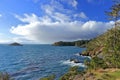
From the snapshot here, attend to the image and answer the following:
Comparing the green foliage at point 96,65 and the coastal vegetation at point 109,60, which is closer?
the coastal vegetation at point 109,60

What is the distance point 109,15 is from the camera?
51125mm

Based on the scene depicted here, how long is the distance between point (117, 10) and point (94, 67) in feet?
56.4

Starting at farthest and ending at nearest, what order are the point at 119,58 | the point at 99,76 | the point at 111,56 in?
1. the point at 111,56
2. the point at 119,58
3. the point at 99,76

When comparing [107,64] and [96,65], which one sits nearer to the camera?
[96,65]

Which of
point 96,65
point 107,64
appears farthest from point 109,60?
point 96,65

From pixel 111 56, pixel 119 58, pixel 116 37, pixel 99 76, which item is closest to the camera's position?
pixel 99 76

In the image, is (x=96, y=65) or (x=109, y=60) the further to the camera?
(x=109, y=60)

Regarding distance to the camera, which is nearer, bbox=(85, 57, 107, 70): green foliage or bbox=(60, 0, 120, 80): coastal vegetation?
bbox=(60, 0, 120, 80): coastal vegetation

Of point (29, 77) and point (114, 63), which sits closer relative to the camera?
point (114, 63)

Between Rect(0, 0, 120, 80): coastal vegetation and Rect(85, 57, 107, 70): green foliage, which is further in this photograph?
Rect(85, 57, 107, 70): green foliage

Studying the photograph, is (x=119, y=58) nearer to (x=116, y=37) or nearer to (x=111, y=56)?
(x=111, y=56)

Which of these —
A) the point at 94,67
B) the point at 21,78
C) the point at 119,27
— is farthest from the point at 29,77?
the point at 119,27

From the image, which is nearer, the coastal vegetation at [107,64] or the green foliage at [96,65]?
the coastal vegetation at [107,64]

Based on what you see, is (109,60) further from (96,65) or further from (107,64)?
(96,65)
